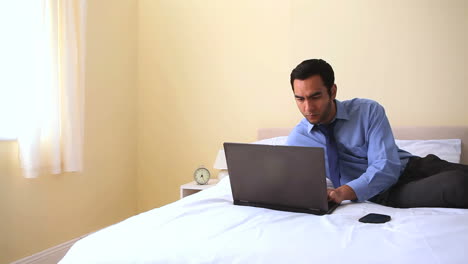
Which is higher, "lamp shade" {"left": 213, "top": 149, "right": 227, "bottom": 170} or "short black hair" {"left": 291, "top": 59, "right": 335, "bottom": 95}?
"short black hair" {"left": 291, "top": 59, "right": 335, "bottom": 95}

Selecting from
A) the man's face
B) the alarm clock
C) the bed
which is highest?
the man's face

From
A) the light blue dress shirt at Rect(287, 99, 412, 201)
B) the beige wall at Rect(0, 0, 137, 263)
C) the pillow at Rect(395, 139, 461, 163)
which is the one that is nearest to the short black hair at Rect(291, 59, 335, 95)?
the light blue dress shirt at Rect(287, 99, 412, 201)

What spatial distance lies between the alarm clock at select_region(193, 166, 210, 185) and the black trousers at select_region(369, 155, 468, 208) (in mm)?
1529

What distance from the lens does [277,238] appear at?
3.53 feet

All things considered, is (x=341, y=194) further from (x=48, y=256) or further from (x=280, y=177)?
(x=48, y=256)

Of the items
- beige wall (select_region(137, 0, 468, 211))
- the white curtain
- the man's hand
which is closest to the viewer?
the man's hand

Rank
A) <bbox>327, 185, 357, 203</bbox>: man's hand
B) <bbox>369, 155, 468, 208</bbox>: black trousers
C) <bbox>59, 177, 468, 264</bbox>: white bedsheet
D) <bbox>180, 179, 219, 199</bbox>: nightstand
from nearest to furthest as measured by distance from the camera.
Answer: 1. <bbox>59, 177, 468, 264</bbox>: white bedsheet
2. <bbox>369, 155, 468, 208</bbox>: black trousers
3. <bbox>327, 185, 357, 203</bbox>: man's hand
4. <bbox>180, 179, 219, 199</bbox>: nightstand

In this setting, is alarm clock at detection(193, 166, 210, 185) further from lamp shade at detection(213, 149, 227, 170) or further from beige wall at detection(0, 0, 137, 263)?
beige wall at detection(0, 0, 137, 263)

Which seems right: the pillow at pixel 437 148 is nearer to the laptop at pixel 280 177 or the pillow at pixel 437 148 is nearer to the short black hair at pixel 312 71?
the short black hair at pixel 312 71

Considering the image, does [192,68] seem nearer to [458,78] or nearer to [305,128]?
[305,128]

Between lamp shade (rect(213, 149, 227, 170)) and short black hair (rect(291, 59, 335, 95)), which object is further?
lamp shade (rect(213, 149, 227, 170))

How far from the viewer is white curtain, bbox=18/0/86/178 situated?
2246 millimetres

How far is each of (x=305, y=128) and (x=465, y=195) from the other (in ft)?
2.47

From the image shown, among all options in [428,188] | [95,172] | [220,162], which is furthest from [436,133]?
[95,172]
